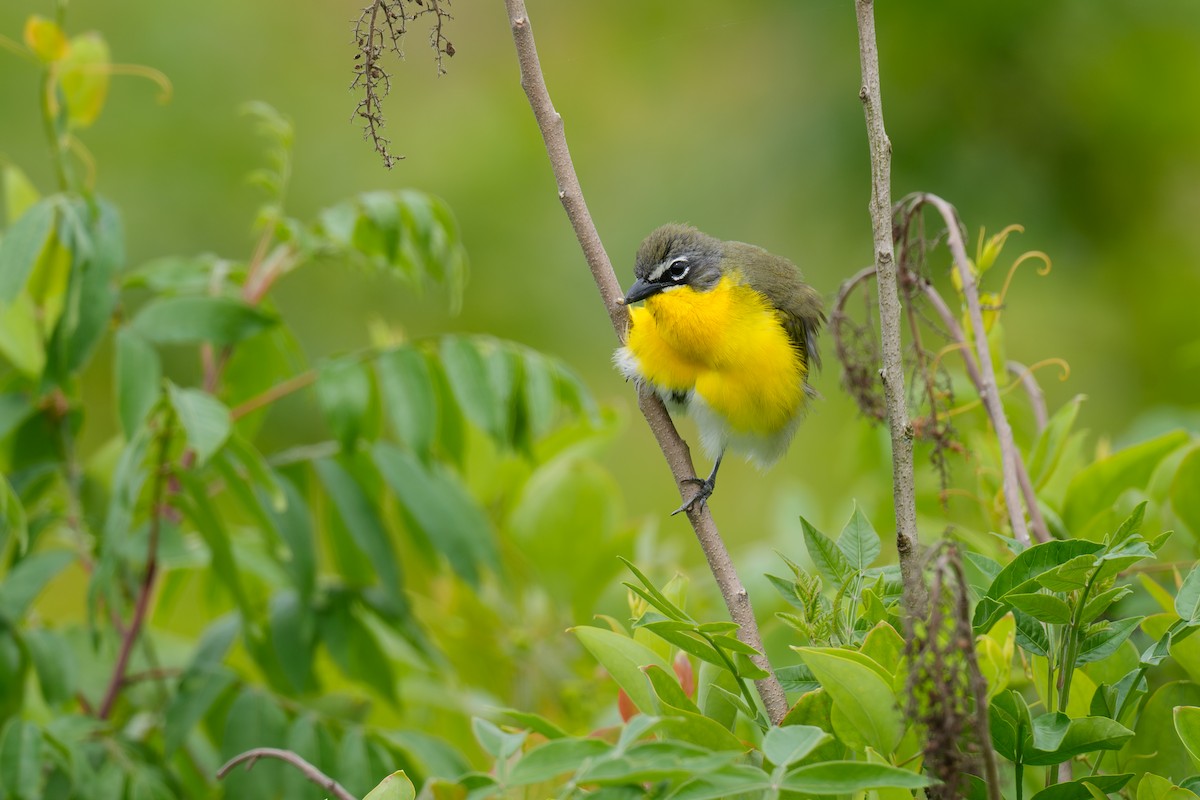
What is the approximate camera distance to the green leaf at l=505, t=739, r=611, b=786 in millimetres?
684

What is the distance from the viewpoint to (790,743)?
69 centimetres

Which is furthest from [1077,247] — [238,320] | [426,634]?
[238,320]

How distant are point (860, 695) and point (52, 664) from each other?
1119mm

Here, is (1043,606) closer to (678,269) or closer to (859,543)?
(859,543)

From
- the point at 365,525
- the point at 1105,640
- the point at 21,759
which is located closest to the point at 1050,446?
the point at 1105,640

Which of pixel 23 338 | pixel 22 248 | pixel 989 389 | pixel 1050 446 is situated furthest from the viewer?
pixel 23 338

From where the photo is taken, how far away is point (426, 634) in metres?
1.79

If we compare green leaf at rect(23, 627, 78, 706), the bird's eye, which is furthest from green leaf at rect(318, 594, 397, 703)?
the bird's eye

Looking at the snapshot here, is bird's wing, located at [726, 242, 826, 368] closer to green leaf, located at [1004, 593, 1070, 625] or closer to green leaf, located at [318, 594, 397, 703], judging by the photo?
green leaf, located at [318, 594, 397, 703]

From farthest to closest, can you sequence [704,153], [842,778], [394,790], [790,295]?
[704,153]
[790,295]
[394,790]
[842,778]

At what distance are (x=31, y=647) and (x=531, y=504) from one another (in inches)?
28.8

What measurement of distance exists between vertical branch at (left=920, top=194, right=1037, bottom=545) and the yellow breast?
662 mm

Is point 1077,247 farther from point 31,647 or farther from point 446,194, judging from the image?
point 31,647

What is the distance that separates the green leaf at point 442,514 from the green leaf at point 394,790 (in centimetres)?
89
